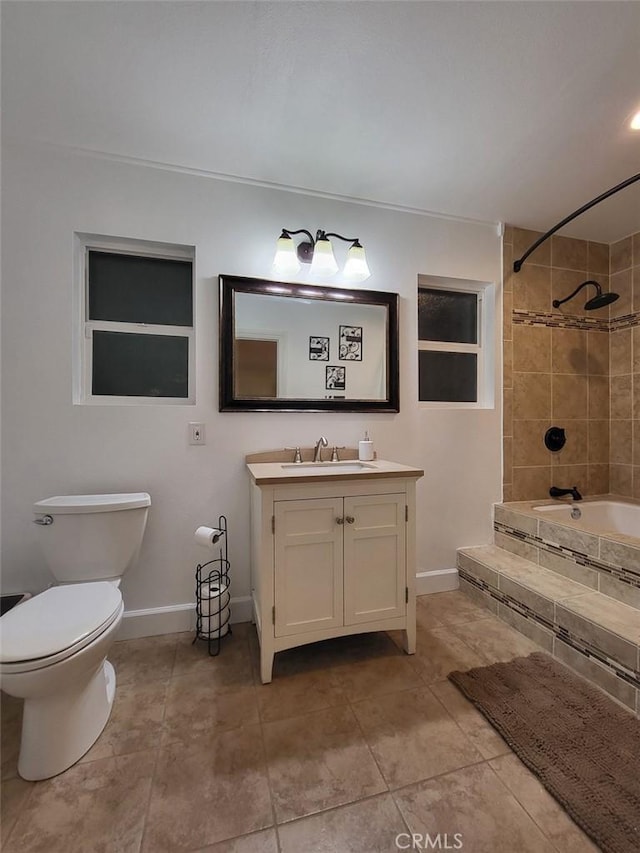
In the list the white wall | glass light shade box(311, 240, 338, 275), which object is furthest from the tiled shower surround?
glass light shade box(311, 240, 338, 275)

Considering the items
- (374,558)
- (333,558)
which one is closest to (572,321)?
(374,558)

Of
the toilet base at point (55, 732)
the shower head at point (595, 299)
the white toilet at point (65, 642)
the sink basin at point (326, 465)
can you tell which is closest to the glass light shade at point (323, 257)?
the sink basin at point (326, 465)

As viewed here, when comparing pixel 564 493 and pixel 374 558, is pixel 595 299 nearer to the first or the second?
pixel 564 493

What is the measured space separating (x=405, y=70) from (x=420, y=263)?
1017mm

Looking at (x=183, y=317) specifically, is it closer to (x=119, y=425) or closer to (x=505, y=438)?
(x=119, y=425)

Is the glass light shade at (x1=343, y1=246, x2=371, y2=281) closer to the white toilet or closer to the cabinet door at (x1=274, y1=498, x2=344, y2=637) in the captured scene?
the cabinet door at (x1=274, y1=498, x2=344, y2=637)

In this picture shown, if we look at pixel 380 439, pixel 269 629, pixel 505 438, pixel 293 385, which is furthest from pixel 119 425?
pixel 505 438

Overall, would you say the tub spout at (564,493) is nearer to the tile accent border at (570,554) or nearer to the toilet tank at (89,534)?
the tile accent border at (570,554)

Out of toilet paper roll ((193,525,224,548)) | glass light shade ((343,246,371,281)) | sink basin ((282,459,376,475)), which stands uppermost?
glass light shade ((343,246,371,281))

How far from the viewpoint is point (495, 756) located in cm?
117

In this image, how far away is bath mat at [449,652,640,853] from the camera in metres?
0.99

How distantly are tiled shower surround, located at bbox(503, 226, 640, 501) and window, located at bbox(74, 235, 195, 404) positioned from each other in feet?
6.78

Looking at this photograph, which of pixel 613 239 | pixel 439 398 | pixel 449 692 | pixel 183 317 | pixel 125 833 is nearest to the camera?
pixel 125 833

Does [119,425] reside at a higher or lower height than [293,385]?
lower
